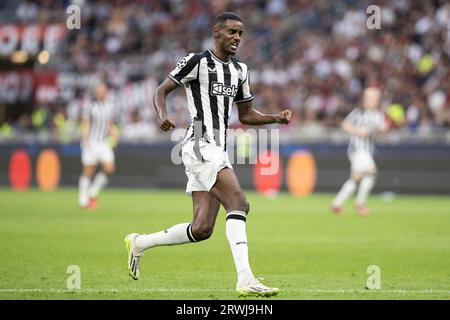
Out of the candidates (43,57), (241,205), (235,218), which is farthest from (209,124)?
(43,57)

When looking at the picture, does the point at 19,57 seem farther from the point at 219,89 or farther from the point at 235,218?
the point at 235,218

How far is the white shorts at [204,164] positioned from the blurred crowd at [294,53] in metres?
15.4

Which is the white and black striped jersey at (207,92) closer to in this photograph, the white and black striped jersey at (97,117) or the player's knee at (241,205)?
the player's knee at (241,205)

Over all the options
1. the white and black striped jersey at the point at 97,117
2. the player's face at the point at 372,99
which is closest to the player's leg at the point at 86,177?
the white and black striped jersey at the point at 97,117

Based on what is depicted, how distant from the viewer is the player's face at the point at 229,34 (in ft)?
29.1

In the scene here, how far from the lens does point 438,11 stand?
26.1 meters

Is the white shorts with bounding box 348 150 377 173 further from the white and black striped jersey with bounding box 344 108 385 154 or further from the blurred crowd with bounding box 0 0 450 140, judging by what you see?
the blurred crowd with bounding box 0 0 450 140

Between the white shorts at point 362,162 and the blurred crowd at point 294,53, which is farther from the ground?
the blurred crowd at point 294,53

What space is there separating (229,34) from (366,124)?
1151cm

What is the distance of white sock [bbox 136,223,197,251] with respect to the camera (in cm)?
902

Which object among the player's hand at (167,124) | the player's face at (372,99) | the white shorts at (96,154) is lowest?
the player's hand at (167,124)

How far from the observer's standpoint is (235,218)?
8.65 metres

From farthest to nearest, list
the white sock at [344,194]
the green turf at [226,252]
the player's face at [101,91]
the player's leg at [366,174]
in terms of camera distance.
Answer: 1. the player's face at [101,91]
2. the player's leg at [366,174]
3. the white sock at [344,194]
4. the green turf at [226,252]
